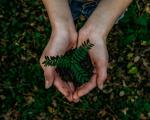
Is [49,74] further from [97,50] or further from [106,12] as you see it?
[106,12]

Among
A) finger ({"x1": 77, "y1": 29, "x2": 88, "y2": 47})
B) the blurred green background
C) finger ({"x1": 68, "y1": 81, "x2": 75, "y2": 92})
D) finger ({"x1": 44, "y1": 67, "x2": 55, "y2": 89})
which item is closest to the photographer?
finger ({"x1": 44, "y1": 67, "x2": 55, "y2": 89})

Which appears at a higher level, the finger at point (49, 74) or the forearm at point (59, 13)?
the forearm at point (59, 13)

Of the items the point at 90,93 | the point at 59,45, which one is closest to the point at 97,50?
the point at 59,45

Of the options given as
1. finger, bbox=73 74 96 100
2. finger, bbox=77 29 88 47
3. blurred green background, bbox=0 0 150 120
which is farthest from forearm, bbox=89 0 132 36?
blurred green background, bbox=0 0 150 120

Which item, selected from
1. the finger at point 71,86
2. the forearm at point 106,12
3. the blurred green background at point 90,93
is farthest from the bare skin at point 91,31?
the blurred green background at point 90,93

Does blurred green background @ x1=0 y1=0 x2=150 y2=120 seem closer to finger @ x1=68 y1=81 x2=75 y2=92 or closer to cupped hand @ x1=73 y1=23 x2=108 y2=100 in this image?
finger @ x1=68 y1=81 x2=75 y2=92

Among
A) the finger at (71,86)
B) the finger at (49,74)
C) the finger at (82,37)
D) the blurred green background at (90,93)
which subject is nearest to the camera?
the finger at (49,74)

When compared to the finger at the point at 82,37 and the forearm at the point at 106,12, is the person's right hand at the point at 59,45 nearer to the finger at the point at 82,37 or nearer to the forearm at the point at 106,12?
the finger at the point at 82,37

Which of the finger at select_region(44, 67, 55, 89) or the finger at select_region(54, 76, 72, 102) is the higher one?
the finger at select_region(44, 67, 55, 89)

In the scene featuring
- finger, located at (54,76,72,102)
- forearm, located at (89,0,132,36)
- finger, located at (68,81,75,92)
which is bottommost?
finger, located at (68,81,75,92)

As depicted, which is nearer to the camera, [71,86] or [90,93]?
[71,86]
